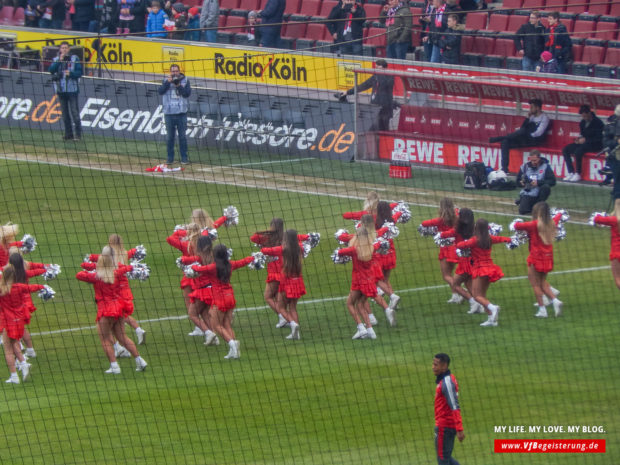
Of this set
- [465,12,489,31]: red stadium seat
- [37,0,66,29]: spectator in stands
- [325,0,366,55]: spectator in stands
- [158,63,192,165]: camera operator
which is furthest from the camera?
[37,0,66,29]: spectator in stands

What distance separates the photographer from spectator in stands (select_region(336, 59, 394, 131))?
78.2 feet

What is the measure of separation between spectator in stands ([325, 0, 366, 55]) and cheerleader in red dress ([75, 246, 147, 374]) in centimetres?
1327

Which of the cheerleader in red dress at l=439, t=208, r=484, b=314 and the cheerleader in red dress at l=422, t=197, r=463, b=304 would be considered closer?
the cheerleader in red dress at l=439, t=208, r=484, b=314

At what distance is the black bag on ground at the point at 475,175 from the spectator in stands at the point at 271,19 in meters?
7.59

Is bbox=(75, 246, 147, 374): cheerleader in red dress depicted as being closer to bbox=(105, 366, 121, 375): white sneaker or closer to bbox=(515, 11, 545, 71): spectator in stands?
bbox=(105, 366, 121, 375): white sneaker

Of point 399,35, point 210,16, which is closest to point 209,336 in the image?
point 399,35

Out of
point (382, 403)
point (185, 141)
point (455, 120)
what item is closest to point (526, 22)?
point (455, 120)

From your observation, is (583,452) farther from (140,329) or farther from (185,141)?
(185,141)

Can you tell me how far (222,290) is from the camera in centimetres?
1405

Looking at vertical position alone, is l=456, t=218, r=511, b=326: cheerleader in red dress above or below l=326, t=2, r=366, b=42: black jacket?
below

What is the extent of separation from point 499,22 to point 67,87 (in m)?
9.77

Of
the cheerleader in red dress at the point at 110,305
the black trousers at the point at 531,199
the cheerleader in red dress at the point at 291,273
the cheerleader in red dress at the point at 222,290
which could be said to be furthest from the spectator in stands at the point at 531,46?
the cheerleader in red dress at the point at 110,305

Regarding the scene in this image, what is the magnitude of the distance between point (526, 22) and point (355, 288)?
13.2 metres

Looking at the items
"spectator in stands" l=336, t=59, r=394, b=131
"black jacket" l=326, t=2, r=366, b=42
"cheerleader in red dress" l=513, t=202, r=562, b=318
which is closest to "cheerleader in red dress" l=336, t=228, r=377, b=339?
"cheerleader in red dress" l=513, t=202, r=562, b=318
